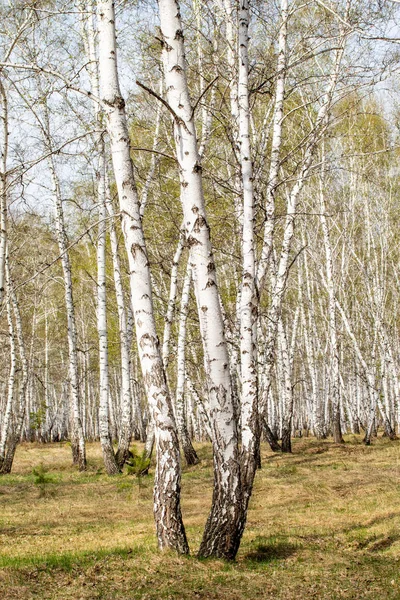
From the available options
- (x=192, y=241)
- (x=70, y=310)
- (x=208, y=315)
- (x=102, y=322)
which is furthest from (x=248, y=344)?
(x=70, y=310)

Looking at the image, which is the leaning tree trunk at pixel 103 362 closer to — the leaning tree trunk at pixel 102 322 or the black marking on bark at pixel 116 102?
the leaning tree trunk at pixel 102 322

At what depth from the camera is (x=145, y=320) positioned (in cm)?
589

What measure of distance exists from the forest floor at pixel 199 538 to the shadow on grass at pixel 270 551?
0.01 metres

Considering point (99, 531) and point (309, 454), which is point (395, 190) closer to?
point (309, 454)

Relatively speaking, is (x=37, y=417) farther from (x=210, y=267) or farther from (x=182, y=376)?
(x=210, y=267)

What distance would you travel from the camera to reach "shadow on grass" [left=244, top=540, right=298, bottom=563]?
6074mm

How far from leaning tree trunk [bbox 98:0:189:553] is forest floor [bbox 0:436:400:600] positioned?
1.30 ft

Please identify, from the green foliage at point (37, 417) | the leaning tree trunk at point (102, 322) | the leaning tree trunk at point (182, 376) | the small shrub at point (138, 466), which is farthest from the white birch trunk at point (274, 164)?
the green foliage at point (37, 417)

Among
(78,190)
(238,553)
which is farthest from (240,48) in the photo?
(78,190)

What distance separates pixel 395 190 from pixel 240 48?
50.9ft

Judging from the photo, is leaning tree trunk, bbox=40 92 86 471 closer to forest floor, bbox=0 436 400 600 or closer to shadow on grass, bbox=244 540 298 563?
forest floor, bbox=0 436 400 600

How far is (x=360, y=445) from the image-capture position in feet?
60.4

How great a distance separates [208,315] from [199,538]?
2882 mm

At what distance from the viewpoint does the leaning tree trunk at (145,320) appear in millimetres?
5617
